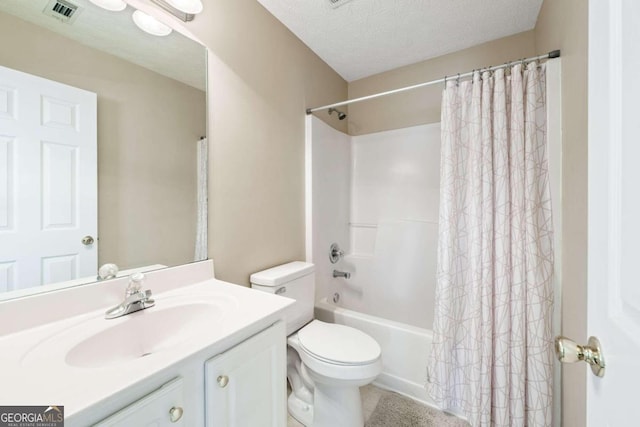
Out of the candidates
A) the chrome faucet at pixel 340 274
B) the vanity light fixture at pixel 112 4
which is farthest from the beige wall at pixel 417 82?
the vanity light fixture at pixel 112 4

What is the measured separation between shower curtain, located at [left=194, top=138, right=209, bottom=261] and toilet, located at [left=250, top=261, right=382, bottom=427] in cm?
34

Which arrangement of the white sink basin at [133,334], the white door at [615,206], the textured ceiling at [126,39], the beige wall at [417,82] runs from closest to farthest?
the white door at [615,206], the white sink basin at [133,334], the textured ceiling at [126,39], the beige wall at [417,82]

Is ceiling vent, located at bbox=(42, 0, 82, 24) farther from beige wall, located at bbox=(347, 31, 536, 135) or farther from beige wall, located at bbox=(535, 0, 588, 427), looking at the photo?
beige wall, located at bbox=(347, 31, 536, 135)

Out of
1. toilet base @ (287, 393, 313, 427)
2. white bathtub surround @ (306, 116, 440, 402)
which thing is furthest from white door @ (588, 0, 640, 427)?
white bathtub surround @ (306, 116, 440, 402)

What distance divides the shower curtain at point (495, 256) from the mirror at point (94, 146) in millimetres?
1361

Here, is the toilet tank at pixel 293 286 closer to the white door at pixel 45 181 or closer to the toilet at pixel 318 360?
the toilet at pixel 318 360

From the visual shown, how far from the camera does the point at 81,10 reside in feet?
2.90

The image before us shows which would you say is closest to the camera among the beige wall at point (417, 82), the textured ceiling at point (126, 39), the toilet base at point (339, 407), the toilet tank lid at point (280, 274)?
the textured ceiling at point (126, 39)

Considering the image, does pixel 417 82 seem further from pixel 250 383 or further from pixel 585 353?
pixel 250 383

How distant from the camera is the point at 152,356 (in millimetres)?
609

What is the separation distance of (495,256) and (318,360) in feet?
3.32

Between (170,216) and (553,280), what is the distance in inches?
69.5

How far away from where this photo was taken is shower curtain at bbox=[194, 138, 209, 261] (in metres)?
1.20

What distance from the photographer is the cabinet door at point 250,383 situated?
2.25 feet
